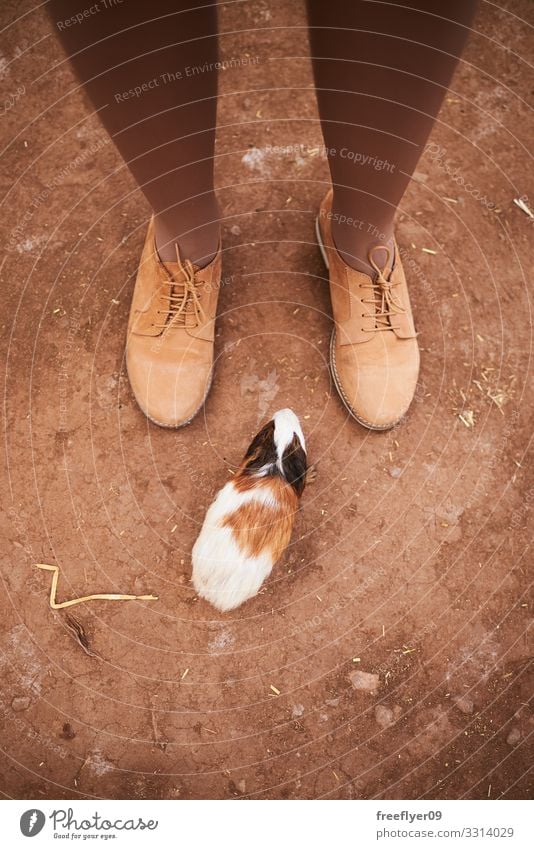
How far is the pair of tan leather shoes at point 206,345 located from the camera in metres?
1.79

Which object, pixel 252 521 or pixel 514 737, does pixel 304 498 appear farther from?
pixel 514 737

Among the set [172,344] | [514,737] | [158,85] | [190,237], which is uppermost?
[158,85]

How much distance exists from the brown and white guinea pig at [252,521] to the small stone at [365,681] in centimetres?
39

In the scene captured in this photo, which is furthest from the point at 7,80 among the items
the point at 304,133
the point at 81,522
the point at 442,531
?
the point at 442,531

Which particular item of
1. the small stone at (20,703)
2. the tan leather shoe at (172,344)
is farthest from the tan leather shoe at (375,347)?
the small stone at (20,703)

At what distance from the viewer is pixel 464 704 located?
1666 millimetres

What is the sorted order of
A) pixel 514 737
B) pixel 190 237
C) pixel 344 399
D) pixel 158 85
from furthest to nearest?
pixel 344 399, pixel 190 237, pixel 514 737, pixel 158 85

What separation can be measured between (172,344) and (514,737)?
1547 mm

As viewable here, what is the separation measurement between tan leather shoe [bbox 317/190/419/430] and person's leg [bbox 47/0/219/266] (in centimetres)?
53

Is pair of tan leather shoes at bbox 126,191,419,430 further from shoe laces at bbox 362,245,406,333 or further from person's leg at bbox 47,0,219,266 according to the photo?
person's leg at bbox 47,0,219,266

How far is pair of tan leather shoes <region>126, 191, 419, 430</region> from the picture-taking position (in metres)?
1.79
